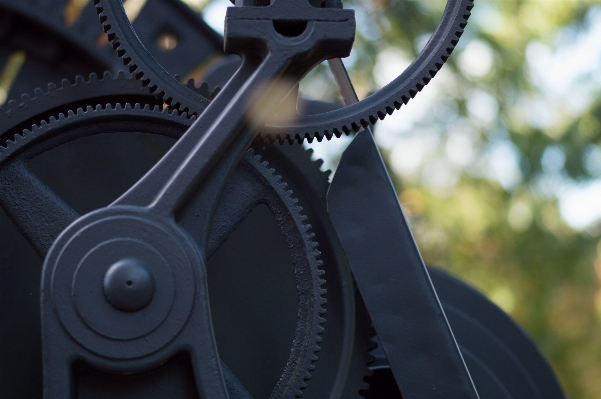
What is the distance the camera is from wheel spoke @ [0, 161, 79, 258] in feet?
4.71

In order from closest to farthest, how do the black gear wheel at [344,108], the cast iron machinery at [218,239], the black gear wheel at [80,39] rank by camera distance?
the cast iron machinery at [218,239]
the black gear wheel at [344,108]
the black gear wheel at [80,39]

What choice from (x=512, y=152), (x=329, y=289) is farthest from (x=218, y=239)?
(x=512, y=152)

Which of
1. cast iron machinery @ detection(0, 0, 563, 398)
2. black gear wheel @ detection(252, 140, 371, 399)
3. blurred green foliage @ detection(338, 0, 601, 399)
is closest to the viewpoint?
cast iron machinery @ detection(0, 0, 563, 398)

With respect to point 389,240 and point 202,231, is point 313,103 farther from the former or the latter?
point 202,231

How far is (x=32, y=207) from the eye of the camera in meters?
1.46

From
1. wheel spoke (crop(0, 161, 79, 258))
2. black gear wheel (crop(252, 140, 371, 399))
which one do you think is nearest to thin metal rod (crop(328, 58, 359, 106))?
black gear wheel (crop(252, 140, 371, 399))

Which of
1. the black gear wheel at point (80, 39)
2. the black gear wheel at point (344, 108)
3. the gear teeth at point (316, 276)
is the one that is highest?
the black gear wheel at point (80, 39)

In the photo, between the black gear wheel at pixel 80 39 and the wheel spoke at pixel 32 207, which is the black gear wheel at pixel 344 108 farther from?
the black gear wheel at pixel 80 39

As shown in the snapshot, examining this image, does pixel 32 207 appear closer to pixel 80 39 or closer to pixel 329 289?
pixel 329 289

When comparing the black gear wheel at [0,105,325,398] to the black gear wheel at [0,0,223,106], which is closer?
the black gear wheel at [0,105,325,398]

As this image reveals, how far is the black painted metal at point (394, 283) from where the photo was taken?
4.91ft

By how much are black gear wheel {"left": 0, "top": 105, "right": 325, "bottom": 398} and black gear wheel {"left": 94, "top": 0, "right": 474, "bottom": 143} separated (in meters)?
0.09

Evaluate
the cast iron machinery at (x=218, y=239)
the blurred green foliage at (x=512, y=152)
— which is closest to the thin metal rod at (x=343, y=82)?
the cast iron machinery at (x=218, y=239)

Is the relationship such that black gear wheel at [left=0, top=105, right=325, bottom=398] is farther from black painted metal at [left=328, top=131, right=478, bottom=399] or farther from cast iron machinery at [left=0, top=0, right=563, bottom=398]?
black painted metal at [left=328, top=131, right=478, bottom=399]
